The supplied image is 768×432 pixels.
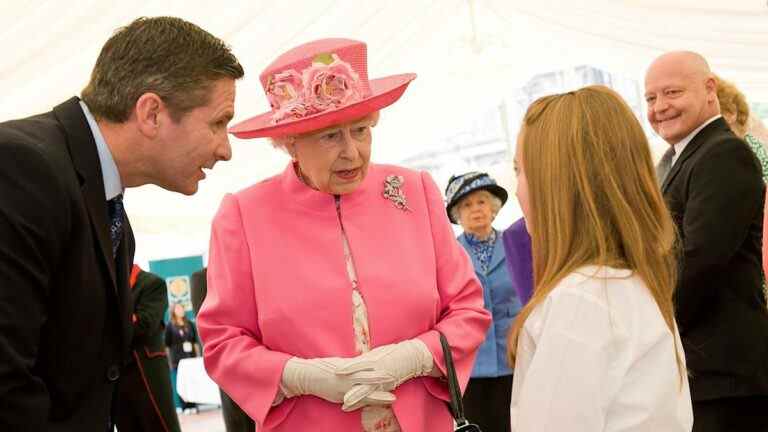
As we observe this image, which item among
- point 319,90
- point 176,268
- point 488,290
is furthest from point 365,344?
point 176,268

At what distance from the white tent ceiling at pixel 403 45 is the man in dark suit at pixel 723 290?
271 cm

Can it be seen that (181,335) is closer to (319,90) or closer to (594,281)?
(319,90)

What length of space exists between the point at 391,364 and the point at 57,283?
0.87 meters

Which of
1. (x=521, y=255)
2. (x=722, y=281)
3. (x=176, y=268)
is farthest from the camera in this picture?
(x=176, y=268)

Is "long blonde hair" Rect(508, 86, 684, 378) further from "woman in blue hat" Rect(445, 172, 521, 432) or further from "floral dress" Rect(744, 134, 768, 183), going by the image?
"woman in blue hat" Rect(445, 172, 521, 432)

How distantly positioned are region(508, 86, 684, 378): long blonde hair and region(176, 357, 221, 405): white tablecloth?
832 centimetres

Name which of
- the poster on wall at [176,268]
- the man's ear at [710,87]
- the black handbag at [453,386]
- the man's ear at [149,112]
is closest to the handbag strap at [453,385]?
the black handbag at [453,386]

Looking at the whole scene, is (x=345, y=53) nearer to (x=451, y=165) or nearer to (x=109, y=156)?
(x=109, y=156)

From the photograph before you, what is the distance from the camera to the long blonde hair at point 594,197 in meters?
1.98

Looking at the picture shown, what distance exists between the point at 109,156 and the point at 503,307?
3247 mm

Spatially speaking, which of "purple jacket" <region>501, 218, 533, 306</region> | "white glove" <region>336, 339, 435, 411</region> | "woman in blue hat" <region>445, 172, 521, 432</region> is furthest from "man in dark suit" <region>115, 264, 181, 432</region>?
"white glove" <region>336, 339, 435, 411</region>

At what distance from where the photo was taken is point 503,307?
5047 mm

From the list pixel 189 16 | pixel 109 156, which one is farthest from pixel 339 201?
pixel 189 16

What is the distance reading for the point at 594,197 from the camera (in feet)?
6.54
